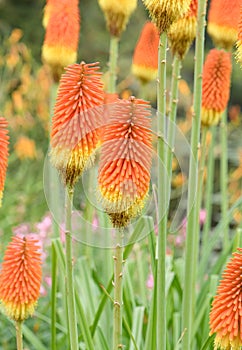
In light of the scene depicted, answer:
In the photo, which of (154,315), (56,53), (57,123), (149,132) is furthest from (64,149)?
(56,53)

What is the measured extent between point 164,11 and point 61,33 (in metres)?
1.66

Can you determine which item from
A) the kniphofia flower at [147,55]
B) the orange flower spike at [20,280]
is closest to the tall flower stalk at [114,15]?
the kniphofia flower at [147,55]

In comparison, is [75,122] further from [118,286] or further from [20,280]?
[20,280]

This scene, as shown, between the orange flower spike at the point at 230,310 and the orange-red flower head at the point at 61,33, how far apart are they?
78.0 inches

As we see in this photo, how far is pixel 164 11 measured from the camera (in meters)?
2.42

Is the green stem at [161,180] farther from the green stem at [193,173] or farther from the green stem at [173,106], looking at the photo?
the green stem at [173,106]

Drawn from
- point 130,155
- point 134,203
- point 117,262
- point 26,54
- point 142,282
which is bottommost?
point 142,282

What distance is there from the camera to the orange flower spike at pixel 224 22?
386 cm

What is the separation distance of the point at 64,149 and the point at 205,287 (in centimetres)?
202

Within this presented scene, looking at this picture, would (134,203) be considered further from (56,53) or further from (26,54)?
(26,54)

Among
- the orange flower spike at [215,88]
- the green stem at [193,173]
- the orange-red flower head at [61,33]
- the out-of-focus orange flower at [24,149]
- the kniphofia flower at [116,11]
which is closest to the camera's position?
the green stem at [193,173]

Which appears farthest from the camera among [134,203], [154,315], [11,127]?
[11,127]

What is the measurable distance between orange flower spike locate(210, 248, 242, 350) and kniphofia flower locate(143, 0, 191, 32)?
0.76 m

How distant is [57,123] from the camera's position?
2414 millimetres
